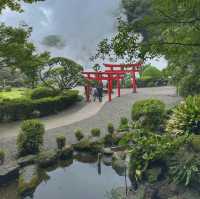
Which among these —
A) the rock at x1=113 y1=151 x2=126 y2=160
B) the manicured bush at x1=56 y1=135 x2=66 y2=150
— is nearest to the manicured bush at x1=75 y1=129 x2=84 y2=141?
the manicured bush at x1=56 y1=135 x2=66 y2=150

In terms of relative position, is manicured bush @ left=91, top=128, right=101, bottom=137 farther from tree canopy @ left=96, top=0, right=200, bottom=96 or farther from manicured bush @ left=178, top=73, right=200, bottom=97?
tree canopy @ left=96, top=0, right=200, bottom=96

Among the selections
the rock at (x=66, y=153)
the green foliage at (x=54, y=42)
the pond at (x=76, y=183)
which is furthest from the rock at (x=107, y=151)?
the green foliage at (x=54, y=42)

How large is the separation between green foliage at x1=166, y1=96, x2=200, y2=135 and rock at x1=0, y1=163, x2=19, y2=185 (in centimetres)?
567

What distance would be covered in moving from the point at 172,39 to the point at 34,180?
6482 mm

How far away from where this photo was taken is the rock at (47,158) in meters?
13.1

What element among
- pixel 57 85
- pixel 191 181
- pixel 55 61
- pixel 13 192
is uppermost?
pixel 55 61

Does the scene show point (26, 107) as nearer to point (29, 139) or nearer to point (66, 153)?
point (29, 139)

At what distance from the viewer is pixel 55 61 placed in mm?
26156

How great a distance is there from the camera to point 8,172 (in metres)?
12.1

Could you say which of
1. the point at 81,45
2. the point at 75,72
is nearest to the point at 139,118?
the point at 75,72

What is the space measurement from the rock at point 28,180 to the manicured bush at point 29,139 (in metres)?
1.32

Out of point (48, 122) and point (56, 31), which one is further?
point (56, 31)

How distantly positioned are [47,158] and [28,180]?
1.79 meters

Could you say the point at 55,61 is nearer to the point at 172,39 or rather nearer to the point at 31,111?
the point at 31,111
